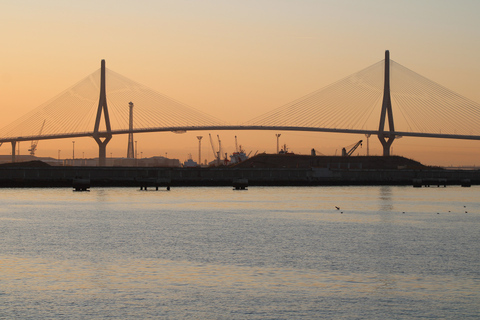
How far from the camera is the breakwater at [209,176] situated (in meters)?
137

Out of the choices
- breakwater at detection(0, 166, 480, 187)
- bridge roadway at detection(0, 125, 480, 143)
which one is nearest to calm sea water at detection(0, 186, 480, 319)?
breakwater at detection(0, 166, 480, 187)

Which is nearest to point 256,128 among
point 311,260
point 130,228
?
point 130,228

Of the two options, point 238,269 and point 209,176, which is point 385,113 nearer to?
point 209,176

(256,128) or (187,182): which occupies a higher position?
(256,128)

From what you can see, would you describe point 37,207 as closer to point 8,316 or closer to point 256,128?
point 8,316

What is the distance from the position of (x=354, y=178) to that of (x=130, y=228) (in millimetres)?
120099

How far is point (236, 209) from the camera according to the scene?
3073 inches

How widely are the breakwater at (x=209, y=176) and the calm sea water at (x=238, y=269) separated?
7621cm

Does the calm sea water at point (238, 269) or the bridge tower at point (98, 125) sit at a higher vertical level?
the bridge tower at point (98, 125)

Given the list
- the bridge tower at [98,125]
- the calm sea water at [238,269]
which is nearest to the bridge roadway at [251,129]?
the bridge tower at [98,125]

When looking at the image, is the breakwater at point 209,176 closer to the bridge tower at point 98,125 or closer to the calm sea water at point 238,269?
the bridge tower at point 98,125

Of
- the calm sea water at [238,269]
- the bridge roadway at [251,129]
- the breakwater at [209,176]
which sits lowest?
the calm sea water at [238,269]

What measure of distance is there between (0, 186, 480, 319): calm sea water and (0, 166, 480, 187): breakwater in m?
76.2

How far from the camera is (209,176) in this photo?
156875mm
